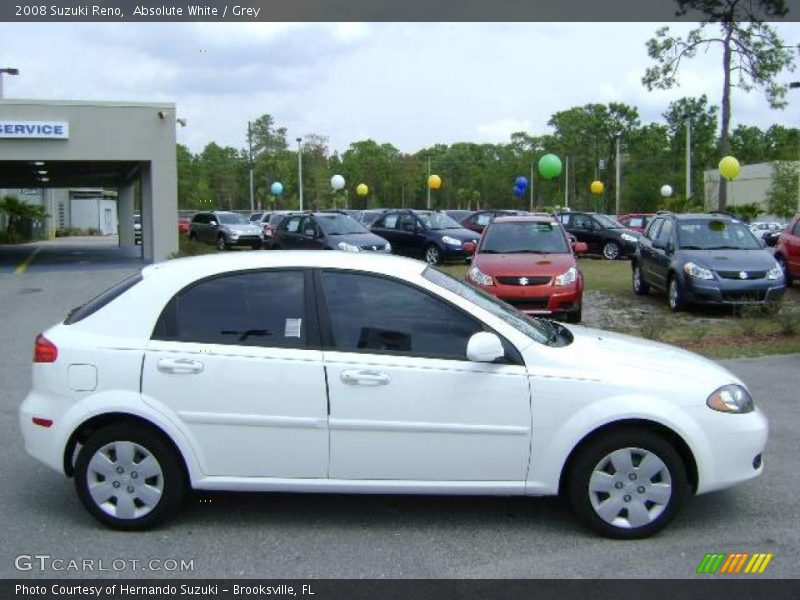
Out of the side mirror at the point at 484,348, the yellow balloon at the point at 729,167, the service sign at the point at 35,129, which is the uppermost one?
the service sign at the point at 35,129

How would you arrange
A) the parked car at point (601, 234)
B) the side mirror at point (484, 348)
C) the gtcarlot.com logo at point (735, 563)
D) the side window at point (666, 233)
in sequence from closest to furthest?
1. the gtcarlot.com logo at point (735, 563)
2. the side mirror at point (484, 348)
3. the side window at point (666, 233)
4. the parked car at point (601, 234)

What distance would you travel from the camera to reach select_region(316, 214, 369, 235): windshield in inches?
850

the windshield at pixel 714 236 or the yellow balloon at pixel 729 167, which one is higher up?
the yellow balloon at pixel 729 167

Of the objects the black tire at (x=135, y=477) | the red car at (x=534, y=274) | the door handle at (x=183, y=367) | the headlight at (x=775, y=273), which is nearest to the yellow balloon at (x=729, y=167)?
the headlight at (x=775, y=273)

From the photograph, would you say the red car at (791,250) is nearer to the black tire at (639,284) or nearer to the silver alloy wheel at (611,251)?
the black tire at (639,284)

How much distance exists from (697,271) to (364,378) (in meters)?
10.2

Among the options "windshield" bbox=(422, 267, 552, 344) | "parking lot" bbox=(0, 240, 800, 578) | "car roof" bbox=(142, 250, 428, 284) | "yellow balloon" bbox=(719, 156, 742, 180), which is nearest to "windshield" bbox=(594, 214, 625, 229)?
"yellow balloon" bbox=(719, 156, 742, 180)

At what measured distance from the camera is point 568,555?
443 cm

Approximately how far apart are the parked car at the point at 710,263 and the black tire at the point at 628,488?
30.5 ft

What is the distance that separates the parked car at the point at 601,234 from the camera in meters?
26.7

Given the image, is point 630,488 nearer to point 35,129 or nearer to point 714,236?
point 714,236

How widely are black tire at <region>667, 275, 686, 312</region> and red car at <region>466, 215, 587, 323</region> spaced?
1.88m

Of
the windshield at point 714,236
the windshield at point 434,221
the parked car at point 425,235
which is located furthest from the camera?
the windshield at point 434,221

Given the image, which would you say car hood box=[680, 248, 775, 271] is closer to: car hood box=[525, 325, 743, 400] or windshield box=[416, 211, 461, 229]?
car hood box=[525, 325, 743, 400]
